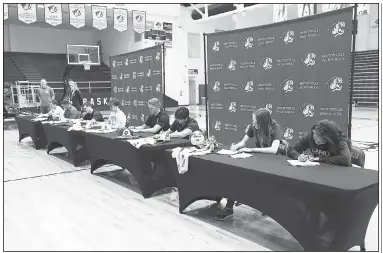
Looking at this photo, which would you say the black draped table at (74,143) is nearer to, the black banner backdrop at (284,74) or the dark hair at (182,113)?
the dark hair at (182,113)

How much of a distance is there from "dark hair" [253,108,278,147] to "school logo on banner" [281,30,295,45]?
1309mm

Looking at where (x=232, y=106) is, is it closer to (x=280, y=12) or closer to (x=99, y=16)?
(x=280, y=12)

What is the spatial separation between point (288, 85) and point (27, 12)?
906 cm

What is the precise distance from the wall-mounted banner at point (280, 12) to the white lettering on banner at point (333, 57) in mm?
7044

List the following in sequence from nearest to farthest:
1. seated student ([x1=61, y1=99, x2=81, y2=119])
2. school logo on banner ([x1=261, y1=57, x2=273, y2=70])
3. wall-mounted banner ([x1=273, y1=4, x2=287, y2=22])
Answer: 1. school logo on banner ([x1=261, y1=57, x2=273, y2=70])
2. seated student ([x1=61, y1=99, x2=81, y2=119])
3. wall-mounted banner ([x1=273, y1=4, x2=287, y2=22])

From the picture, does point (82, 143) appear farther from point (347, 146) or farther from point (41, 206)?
point (347, 146)

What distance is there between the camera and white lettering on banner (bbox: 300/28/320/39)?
3.98 meters

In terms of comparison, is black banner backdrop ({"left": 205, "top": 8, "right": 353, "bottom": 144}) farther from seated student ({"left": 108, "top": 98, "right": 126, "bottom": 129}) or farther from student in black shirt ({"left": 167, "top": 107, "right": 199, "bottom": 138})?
seated student ({"left": 108, "top": 98, "right": 126, "bottom": 129})

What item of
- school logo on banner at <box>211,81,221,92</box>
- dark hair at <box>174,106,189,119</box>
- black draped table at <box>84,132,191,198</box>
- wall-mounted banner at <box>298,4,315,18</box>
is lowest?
black draped table at <box>84,132,191,198</box>

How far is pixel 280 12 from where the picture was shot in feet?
34.7

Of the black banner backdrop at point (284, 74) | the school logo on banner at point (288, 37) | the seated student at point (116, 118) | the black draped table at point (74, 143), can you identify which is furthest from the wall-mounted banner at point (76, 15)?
the school logo on banner at point (288, 37)

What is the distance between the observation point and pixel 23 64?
1766 cm

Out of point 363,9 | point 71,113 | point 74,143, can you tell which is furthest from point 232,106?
point 363,9

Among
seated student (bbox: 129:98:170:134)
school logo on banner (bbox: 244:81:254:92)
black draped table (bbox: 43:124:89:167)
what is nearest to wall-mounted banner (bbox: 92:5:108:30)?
black draped table (bbox: 43:124:89:167)
